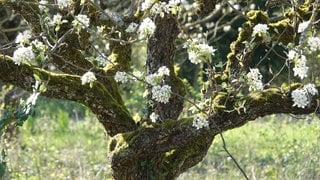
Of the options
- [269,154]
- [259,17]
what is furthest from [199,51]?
[269,154]

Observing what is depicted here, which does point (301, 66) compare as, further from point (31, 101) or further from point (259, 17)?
point (31, 101)

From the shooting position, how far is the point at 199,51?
3258mm

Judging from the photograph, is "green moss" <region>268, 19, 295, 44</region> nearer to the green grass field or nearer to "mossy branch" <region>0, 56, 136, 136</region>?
the green grass field

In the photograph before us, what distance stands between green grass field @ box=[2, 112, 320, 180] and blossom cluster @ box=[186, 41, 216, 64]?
1.48m

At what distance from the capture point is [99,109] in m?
4.29

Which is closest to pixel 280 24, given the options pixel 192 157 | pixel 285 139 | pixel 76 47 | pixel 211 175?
pixel 192 157

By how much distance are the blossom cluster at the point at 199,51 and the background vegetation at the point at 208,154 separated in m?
1.47

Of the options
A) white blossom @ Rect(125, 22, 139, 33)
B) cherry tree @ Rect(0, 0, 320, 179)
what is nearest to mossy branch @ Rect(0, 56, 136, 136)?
cherry tree @ Rect(0, 0, 320, 179)

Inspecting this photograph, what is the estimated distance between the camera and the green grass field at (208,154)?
6465 millimetres

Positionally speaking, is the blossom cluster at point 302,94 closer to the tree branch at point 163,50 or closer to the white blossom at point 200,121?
the white blossom at point 200,121

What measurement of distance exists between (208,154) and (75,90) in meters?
4.72

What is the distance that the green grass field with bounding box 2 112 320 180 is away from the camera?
646 cm

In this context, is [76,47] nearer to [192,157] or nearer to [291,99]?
[192,157]

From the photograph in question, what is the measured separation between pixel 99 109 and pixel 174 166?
26.8 inches
